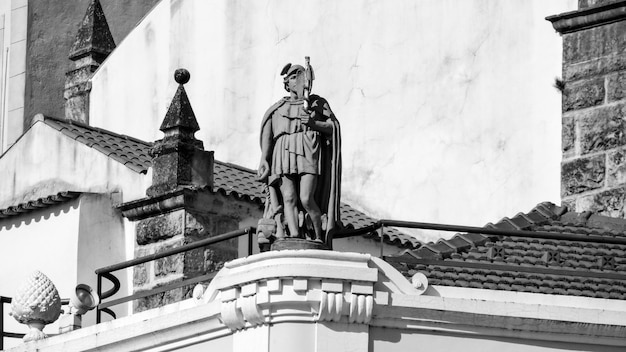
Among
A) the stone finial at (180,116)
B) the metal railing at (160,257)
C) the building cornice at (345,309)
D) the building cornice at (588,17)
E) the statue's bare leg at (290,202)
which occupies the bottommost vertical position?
the building cornice at (345,309)

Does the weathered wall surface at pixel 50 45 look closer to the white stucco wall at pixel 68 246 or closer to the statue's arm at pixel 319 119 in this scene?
the white stucco wall at pixel 68 246

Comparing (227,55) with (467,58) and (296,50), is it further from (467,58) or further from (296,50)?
(467,58)

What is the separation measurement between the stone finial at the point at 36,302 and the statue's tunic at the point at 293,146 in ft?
9.79

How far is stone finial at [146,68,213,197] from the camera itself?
25.7 m

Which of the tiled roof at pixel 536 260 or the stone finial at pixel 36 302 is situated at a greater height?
the tiled roof at pixel 536 260

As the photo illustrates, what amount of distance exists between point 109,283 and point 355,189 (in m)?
3.69

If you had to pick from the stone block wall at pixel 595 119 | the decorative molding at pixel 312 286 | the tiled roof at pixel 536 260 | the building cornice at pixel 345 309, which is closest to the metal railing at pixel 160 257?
the building cornice at pixel 345 309

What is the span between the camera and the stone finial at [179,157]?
25656mm

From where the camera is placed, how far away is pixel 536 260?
22.6 meters

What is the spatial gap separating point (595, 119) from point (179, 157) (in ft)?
15.3

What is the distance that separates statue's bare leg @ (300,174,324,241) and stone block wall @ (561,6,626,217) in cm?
521

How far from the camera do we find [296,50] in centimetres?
2925

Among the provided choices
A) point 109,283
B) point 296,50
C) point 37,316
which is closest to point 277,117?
point 37,316

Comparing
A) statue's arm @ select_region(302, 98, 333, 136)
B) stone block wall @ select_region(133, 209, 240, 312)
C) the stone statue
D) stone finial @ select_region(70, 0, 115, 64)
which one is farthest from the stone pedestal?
stone finial @ select_region(70, 0, 115, 64)
